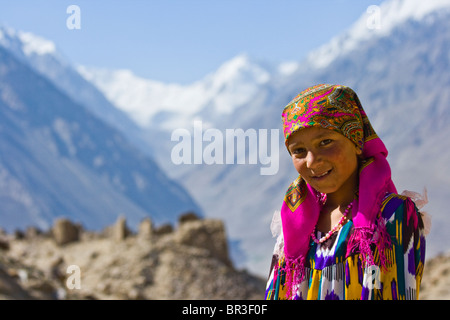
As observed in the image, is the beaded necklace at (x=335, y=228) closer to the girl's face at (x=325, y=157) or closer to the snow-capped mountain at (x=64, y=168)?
the girl's face at (x=325, y=157)

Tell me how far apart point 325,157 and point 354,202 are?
0.20 meters

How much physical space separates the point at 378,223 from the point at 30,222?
397 ft

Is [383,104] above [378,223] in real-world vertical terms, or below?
above

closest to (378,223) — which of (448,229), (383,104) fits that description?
(448,229)

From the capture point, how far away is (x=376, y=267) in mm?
2262

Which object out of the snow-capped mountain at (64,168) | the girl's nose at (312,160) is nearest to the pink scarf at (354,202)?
the girl's nose at (312,160)

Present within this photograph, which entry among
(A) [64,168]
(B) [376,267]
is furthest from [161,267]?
(A) [64,168]

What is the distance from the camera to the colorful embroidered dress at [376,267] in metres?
2.26

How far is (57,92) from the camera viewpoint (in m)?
181

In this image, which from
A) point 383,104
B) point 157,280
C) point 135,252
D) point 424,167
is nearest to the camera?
point 157,280

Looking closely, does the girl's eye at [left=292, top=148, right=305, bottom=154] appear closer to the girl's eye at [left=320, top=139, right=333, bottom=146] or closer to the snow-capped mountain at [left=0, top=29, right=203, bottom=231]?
the girl's eye at [left=320, top=139, right=333, bottom=146]

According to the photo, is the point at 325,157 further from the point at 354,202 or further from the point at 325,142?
the point at 354,202

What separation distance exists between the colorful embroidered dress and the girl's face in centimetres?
17

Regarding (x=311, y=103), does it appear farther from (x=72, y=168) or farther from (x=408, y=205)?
(x=72, y=168)
